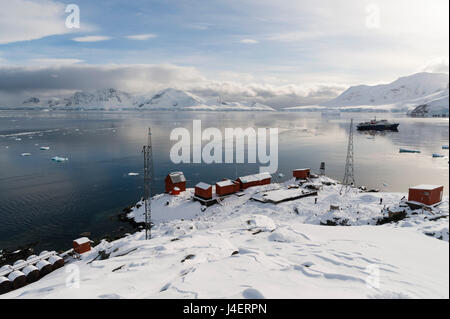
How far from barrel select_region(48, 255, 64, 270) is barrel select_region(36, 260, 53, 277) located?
12.3 inches

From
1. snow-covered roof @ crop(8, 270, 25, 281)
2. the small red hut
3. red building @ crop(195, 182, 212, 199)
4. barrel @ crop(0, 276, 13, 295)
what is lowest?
barrel @ crop(0, 276, 13, 295)

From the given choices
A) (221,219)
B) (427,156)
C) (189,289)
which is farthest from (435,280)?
(427,156)

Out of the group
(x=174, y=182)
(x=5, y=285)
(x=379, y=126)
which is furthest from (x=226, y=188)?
(x=379, y=126)

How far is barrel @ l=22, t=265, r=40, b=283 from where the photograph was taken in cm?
2172

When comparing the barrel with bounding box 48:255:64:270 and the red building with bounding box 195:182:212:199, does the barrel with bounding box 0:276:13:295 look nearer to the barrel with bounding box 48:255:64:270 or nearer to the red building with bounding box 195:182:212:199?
the barrel with bounding box 48:255:64:270

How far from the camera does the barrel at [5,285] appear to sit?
20.4 m

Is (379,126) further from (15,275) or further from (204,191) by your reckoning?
(15,275)

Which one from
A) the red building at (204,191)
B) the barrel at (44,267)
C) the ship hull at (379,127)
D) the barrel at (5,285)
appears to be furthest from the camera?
the ship hull at (379,127)

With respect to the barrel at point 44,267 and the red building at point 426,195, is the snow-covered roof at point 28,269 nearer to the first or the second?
the barrel at point 44,267

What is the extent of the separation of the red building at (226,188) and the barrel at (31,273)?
74.1ft

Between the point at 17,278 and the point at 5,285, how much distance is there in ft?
2.67

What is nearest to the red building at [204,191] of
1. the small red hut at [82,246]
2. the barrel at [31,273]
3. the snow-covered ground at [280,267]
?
the snow-covered ground at [280,267]

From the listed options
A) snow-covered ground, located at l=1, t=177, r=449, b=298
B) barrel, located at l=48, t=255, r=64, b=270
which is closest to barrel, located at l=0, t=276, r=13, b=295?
barrel, located at l=48, t=255, r=64, b=270

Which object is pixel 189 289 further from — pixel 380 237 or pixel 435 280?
pixel 380 237
